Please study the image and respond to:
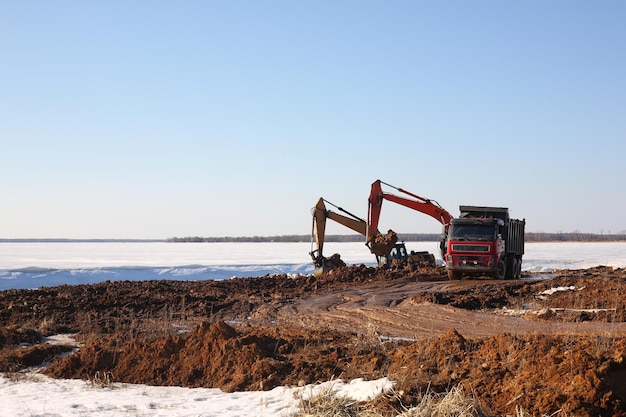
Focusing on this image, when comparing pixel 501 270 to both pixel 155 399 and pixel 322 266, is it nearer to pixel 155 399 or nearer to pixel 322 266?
pixel 322 266

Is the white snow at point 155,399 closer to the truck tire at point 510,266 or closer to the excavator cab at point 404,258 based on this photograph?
the truck tire at point 510,266

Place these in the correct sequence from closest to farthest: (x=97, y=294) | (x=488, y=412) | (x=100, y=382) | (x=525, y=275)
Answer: (x=488, y=412) → (x=100, y=382) → (x=97, y=294) → (x=525, y=275)

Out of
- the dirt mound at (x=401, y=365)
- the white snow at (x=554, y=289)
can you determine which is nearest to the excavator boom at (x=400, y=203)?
the white snow at (x=554, y=289)

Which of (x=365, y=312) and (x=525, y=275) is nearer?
(x=365, y=312)

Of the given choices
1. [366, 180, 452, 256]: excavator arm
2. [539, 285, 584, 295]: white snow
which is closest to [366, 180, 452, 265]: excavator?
[366, 180, 452, 256]: excavator arm

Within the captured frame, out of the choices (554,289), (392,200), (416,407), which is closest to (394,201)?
(392,200)

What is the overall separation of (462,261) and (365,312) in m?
9.14

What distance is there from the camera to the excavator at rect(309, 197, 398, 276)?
3306 cm

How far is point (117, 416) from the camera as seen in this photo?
376 inches

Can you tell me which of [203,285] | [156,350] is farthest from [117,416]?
[203,285]

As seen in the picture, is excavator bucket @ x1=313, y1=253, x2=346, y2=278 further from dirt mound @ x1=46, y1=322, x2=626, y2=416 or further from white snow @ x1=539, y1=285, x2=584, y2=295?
dirt mound @ x1=46, y1=322, x2=626, y2=416

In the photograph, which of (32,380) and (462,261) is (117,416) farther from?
(462,261)

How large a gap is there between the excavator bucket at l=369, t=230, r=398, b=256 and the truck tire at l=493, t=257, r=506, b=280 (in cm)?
555

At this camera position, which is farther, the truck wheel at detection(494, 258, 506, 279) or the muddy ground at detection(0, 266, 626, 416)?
the truck wheel at detection(494, 258, 506, 279)
